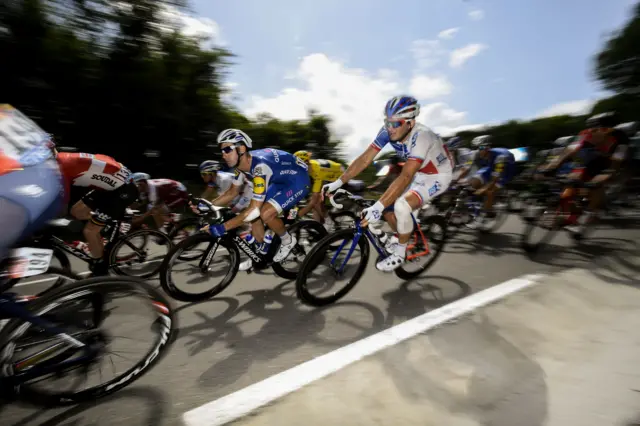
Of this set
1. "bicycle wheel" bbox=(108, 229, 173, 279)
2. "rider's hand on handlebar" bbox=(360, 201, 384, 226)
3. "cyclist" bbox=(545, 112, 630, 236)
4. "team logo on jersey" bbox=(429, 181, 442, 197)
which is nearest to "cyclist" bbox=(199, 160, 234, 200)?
"bicycle wheel" bbox=(108, 229, 173, 279)

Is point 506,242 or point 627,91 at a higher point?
point 627,91

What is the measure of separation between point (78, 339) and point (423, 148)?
3473 mm

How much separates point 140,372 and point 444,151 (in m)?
3.79

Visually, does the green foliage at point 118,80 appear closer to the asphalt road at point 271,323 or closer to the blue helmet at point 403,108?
the asphalt road at point 271,323

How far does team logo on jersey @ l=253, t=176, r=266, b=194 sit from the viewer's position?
383cm

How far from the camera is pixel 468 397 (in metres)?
2.04

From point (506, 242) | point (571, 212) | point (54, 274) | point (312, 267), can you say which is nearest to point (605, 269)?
point (571, 212)

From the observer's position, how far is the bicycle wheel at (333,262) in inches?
137

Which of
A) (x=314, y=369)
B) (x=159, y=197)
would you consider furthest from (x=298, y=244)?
(x=159, y=197)

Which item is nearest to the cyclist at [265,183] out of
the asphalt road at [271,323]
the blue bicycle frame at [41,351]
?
the asphalt road at [271,323]

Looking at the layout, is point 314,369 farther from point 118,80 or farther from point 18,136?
point 118,80

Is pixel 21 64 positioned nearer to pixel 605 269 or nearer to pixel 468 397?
pixel 468 397

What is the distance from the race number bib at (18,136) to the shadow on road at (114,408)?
5.31 ft

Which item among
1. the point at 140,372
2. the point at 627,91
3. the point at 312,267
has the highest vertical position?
the point at 627,91
